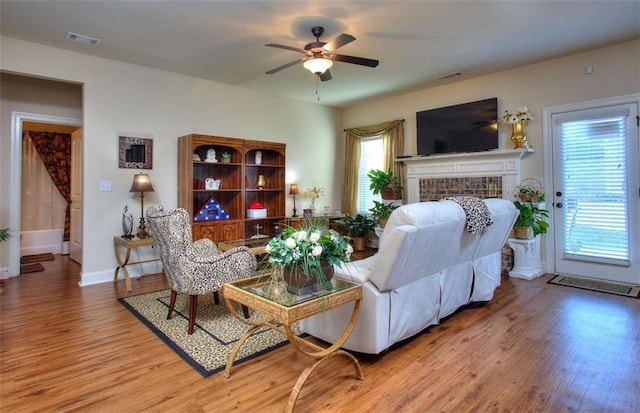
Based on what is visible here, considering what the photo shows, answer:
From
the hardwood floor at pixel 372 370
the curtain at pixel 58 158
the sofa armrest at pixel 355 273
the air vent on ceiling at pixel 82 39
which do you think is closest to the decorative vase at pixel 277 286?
the sofa armrest at pixel 355 273

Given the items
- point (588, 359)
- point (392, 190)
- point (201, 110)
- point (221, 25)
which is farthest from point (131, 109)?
point (588, 359)

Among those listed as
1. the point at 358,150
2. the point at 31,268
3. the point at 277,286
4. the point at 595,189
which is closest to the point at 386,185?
the point at 358,150

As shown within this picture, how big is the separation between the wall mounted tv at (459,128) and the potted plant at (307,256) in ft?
13.0

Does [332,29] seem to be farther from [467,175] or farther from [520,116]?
[467,175]

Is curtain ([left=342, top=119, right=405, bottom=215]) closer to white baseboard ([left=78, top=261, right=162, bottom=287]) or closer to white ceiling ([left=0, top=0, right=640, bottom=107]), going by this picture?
white ceiling ([left=0, top=0, right=640, bottom=107])

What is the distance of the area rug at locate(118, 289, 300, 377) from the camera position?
2.43 metres

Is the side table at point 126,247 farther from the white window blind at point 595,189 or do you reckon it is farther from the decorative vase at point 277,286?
the white window blind at point 595,189

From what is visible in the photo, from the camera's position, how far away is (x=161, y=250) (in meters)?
2.99

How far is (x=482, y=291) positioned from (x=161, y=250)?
9.70 ft

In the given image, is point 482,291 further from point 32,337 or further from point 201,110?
point 201,110

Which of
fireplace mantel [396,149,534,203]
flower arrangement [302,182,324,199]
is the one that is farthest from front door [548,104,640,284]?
flower arrangement [302,182,324,199]

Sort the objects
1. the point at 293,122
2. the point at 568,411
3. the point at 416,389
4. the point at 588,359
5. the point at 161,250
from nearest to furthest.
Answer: the point at 568,411, the point at 416,389, the point at 588,359, the point at 161,250, the point at 293,122

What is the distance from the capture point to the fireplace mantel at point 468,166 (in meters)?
4.83

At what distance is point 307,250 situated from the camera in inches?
78.5
